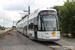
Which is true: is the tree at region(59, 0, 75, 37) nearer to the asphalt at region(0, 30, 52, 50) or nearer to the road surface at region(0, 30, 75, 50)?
the road surface at region(0, 30, 75, 50)

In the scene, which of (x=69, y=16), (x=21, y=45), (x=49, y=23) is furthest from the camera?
(x=69, y=16)

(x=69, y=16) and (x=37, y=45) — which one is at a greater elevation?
(x=69, y=16)

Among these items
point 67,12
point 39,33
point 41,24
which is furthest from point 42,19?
point 67,12

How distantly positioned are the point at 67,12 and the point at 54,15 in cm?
880

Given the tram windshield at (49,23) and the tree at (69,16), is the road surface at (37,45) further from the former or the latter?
the tree at (69,16)

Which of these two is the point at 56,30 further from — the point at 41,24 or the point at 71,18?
the point at 71,18

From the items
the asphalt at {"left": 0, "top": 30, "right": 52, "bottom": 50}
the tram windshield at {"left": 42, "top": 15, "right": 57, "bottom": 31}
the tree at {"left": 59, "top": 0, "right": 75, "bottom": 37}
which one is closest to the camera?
the asphalt at {"left": 0, "top": 30, "right": 52, "bottom": 50}

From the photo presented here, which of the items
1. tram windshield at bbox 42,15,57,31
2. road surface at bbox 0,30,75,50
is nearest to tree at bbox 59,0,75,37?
road surface at bbox 0,30,75,50

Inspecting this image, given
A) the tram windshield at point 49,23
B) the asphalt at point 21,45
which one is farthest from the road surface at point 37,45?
the tram windshield at point 49,23

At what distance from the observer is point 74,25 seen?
2344 cm

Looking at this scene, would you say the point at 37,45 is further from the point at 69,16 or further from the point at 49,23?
the point at 69,16

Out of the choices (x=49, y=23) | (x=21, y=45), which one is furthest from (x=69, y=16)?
(x=21, y=45)

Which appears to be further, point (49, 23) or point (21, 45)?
point (49, 23)

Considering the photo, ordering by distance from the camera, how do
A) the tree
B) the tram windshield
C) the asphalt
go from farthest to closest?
the tree < the tram windshield < the asphalt
